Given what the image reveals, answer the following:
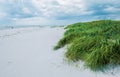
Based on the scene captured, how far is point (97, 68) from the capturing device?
3.08m

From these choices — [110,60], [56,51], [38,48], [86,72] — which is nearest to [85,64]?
[86,72]

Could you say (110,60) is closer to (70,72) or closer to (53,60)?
(70,72)

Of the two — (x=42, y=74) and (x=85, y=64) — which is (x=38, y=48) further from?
(x=85, y=64)

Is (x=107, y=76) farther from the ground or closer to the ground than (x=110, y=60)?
closer to the ground

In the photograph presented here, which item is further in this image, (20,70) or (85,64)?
(20,70)

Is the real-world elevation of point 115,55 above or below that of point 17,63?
above

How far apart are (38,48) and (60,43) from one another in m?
0.59

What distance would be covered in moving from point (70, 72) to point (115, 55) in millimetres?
719

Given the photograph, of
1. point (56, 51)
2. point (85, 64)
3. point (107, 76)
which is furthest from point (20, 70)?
point (107, 76)

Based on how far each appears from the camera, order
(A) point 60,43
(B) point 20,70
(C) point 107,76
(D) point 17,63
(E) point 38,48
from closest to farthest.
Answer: (C) point 107,76, (B) point 20,70, (D) point 17,63, (A) point 60,43, (E) point 38,48

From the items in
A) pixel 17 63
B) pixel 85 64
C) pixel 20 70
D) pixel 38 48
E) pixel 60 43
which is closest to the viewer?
pixel 85 64

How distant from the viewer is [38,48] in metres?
4.71

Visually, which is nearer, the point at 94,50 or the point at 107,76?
the point at 107,76

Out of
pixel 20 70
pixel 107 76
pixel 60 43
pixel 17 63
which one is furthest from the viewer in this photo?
pixel 60 43
